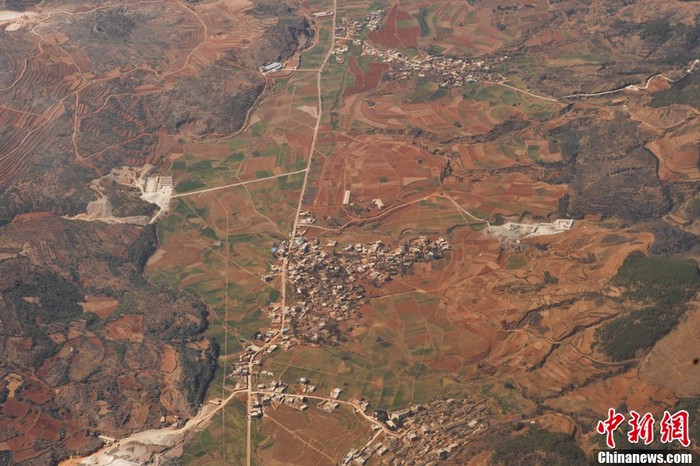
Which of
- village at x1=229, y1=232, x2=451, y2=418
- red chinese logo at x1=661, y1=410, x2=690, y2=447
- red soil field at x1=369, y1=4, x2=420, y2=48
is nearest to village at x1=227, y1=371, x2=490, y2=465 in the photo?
village at x1=229, y1=232, x2=451, y2=418

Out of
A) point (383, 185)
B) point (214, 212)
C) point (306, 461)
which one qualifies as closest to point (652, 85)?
point (383, 185)

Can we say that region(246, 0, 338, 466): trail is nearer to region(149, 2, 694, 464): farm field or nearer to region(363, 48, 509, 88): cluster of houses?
region(149, 2, 694, 464): farm field

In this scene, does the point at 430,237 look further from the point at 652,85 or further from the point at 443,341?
the point at 652,85

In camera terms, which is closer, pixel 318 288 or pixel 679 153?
pixel 318 288

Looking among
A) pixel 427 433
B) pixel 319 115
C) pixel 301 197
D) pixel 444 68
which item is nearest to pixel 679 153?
pixel 444 68

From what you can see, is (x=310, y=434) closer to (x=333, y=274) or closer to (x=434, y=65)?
(x=333, y=274)
